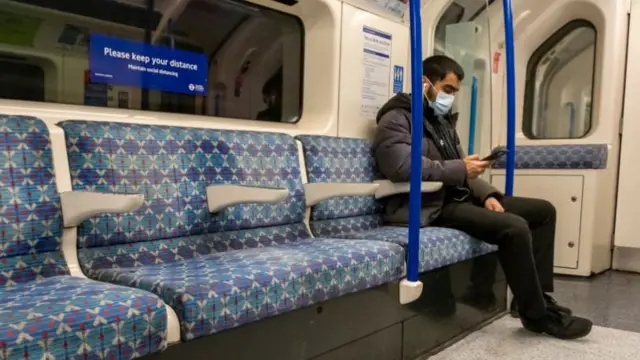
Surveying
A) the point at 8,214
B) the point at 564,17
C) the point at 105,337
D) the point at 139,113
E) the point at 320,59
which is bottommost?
the point at 105,337

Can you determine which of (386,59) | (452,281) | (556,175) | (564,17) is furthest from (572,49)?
(452,281)

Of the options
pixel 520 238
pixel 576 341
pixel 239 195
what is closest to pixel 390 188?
pixel 520 238

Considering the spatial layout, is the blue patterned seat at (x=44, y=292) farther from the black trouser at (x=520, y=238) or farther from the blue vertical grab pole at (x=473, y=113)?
the blue vertical grab pole at (x=473, y=113)

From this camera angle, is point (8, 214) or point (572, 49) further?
point (572, 49)

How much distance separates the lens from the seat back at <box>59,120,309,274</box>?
1.81 meters

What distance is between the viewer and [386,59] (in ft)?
11.6

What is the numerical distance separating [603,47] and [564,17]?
0.51m

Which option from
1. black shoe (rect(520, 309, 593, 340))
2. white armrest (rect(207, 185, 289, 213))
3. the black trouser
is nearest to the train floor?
black shoe (rect(520, 309, 593, 340))

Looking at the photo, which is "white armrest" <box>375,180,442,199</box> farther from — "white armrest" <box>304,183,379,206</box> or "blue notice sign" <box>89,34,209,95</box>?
"blue notice sign" <box>89,34,209,95</box>

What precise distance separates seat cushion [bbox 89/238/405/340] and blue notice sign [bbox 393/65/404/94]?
1.73 meters

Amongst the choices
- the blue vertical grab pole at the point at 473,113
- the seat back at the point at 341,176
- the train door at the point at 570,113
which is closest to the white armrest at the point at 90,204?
the seat back at the point at 341,176

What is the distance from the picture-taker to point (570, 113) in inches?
188

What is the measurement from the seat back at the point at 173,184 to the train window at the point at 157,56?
41 cm

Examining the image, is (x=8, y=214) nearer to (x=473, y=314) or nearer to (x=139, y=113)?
(x=139, y=113)
